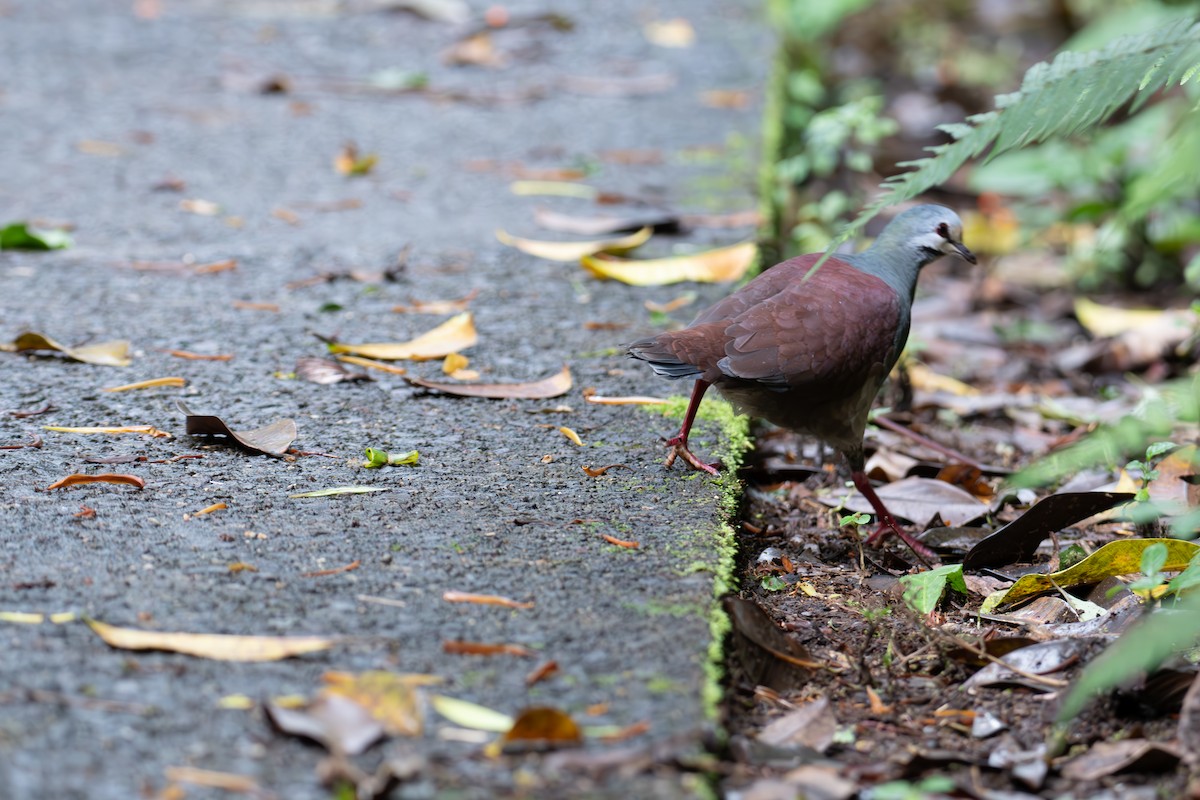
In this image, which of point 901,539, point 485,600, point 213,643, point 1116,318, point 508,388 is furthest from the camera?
point 1116,318

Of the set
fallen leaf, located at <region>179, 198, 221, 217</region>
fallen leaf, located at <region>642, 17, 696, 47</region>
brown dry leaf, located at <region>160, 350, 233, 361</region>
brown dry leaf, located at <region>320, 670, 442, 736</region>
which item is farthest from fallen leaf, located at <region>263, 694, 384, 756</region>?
fallen leaf, located at <region>642, 17, 696, 47</region>

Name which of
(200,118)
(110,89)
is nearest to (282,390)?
(200,118)

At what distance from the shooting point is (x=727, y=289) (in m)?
3.81

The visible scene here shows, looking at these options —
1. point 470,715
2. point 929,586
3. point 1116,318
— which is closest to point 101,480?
point 470,715

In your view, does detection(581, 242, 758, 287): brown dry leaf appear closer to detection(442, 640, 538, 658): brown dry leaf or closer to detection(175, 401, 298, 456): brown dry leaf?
detection(175, 401, 298, 456): brown dry leaf

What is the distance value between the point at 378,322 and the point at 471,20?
4057 mm

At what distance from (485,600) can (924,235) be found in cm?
163

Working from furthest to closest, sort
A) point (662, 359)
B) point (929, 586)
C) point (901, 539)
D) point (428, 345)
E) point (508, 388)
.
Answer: point (428, 345)
point (508, 388)
point (901, 539)
point (662, 359)
point (929, 586)

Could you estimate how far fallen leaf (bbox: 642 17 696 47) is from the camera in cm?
698

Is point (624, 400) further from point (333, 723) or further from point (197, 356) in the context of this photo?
point (333, 723)

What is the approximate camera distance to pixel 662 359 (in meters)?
2.63

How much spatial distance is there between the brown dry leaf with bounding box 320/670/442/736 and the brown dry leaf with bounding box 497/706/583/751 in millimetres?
132

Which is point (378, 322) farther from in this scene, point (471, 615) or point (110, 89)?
point (110, 89)

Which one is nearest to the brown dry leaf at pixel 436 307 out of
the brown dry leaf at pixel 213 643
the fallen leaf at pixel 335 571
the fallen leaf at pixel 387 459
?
the fallen leaf at pixel 387 459
